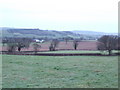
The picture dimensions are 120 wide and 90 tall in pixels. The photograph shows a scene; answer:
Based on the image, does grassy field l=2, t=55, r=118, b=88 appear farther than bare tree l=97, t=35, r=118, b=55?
No

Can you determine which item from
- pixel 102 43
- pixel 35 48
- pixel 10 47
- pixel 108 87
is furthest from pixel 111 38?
pixel 108 87

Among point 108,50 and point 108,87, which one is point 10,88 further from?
point 108,50

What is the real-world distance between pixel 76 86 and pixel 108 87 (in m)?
1.42

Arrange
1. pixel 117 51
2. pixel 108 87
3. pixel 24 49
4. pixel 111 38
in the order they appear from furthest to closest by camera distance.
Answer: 1. pixel 24 49
2. pixel 111 38
3. pixel 117 51
4. pixel 108 87

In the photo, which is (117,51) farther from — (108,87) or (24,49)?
(108,87)

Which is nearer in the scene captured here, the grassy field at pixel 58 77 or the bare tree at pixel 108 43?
the grassy field at pixel 58 77

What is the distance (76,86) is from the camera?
35.6 ft

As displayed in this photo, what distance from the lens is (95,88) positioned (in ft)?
34.0

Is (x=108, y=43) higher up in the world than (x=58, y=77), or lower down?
higher up

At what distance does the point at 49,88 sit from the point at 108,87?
2.66m

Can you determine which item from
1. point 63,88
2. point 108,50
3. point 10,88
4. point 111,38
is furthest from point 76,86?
point 111,38

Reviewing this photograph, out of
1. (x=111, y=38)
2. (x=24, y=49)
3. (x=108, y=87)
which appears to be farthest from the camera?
(x=24, y=49)

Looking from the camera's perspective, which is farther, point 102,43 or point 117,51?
point 102,43

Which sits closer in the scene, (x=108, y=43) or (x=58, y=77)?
(x=58, y=77)
